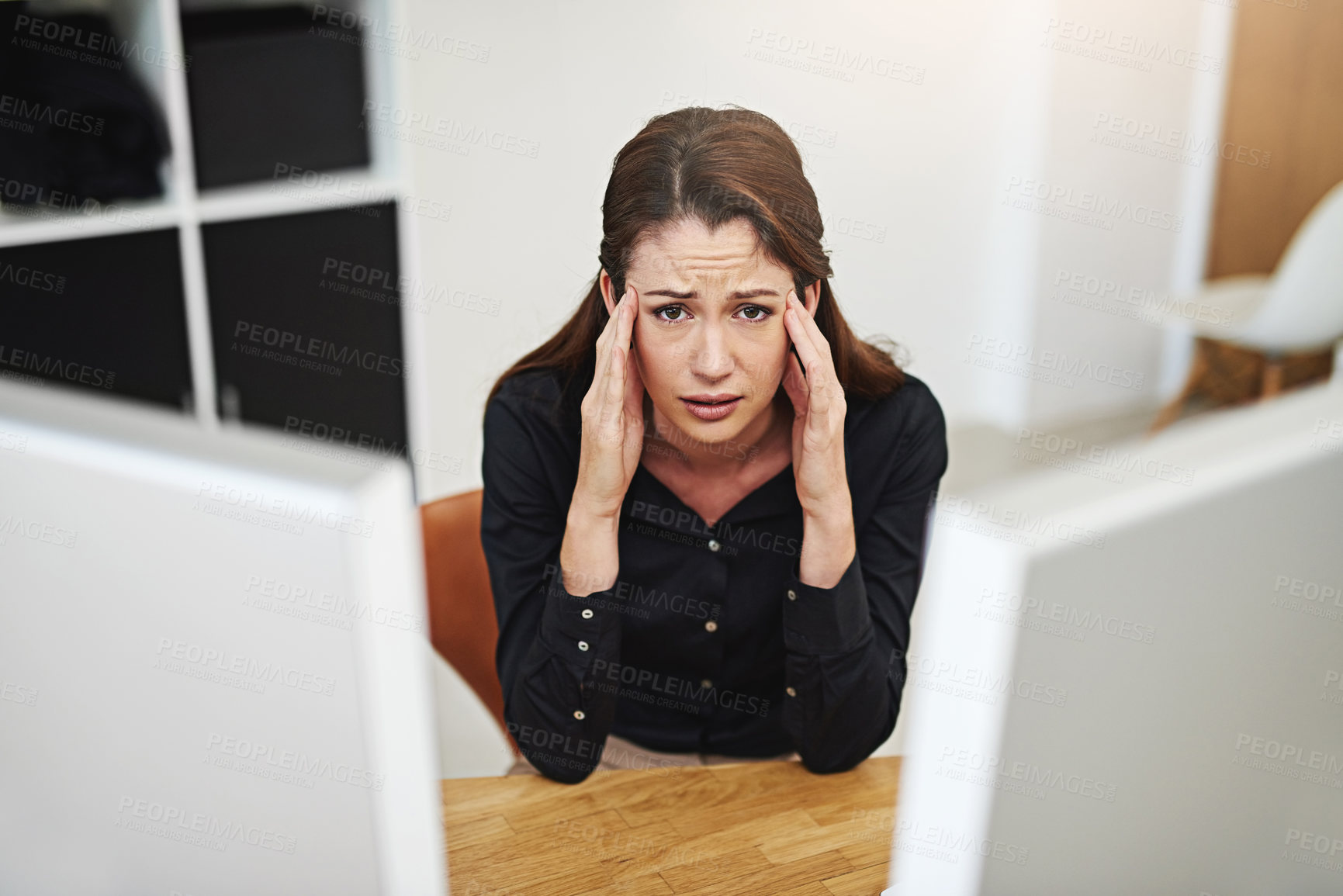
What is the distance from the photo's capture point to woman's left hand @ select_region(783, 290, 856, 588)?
1.09 m

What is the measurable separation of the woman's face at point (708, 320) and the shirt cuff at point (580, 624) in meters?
0.21

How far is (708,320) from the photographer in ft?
3.49

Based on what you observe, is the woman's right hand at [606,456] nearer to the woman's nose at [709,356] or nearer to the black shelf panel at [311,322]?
the woman's nose at [709,356]

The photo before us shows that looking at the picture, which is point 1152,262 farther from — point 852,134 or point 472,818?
point 472,818

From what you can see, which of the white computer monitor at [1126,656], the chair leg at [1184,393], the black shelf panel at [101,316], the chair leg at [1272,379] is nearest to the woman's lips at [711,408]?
the white computer monitor at [1126,656]

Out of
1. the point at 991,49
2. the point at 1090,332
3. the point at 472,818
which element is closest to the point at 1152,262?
the point at 1090,332

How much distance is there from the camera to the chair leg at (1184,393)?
139 inches

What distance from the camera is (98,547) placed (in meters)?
0.50

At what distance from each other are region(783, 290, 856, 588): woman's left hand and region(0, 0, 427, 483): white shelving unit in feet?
3.35

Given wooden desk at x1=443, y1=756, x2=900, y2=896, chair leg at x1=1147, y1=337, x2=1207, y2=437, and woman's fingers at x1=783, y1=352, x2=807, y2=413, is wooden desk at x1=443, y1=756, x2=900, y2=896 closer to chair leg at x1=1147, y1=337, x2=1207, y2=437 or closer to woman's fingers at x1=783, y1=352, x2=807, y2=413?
woman's fingers at x1=783, y1=352, x2=807, y2=413

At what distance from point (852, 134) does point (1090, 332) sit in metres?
1.17

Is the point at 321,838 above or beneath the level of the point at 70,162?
beneath

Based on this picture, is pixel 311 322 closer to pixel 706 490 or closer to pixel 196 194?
pixel 196 194

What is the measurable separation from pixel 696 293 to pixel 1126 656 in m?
0.62
